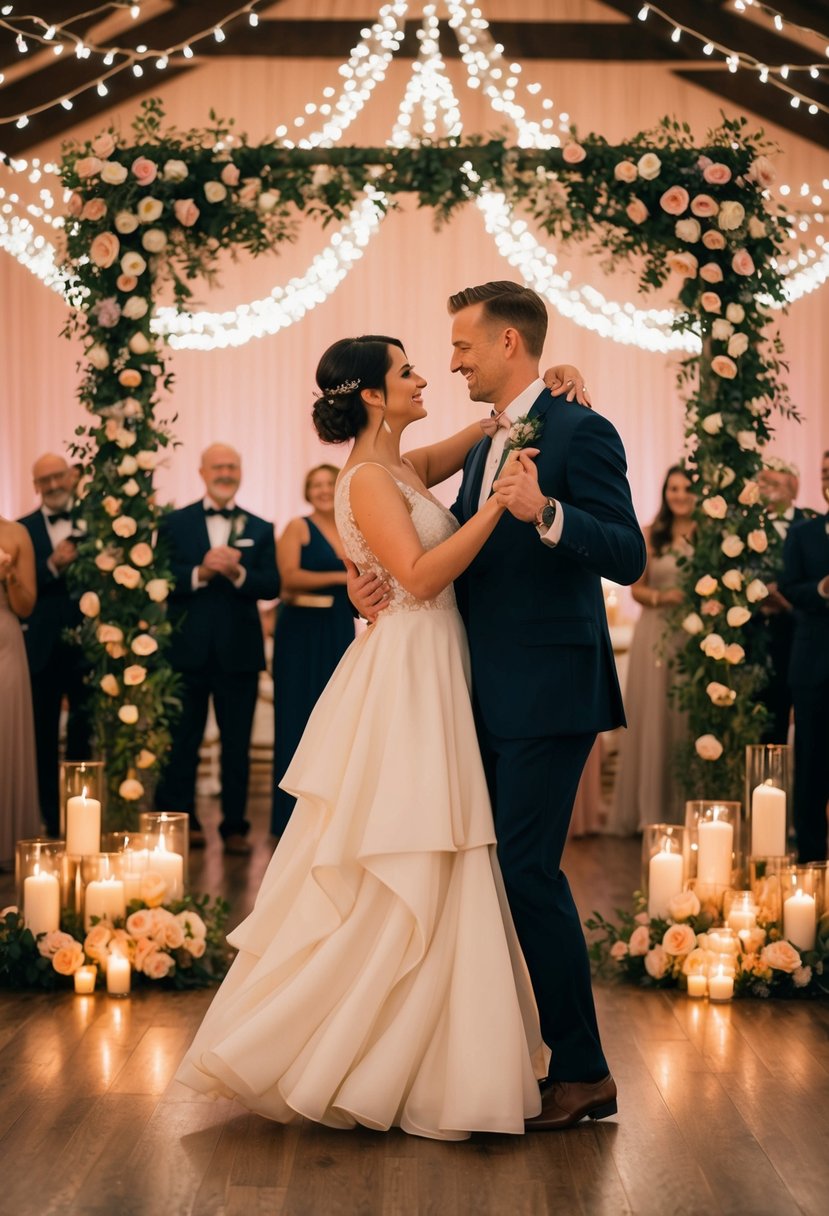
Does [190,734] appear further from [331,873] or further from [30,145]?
[30,145]

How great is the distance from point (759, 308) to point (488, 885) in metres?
2.89

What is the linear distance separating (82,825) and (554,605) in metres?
1.97

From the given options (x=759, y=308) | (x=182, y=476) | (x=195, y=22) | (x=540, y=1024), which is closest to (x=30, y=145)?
(x=195, y=22)

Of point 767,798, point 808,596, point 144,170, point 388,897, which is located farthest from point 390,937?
point 808,596

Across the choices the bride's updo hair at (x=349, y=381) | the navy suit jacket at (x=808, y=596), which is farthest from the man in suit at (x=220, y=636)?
the bride's updo hair at (x=349, y=381)

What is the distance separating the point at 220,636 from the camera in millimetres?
6477

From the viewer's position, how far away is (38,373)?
1035 cm

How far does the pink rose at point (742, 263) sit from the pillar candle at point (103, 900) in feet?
9.02

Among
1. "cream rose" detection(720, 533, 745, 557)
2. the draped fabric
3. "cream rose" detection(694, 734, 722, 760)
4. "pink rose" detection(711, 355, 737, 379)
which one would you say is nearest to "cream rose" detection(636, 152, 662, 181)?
"pink rose" detection(711, 355, 737, 379)

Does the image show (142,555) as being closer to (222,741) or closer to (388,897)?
(222,741)

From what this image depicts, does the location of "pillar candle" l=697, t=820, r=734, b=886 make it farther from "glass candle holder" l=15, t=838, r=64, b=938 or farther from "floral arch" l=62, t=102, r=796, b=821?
"glass candle holder" l=15, t=838, r=64, b=938

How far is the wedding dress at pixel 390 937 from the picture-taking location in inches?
116

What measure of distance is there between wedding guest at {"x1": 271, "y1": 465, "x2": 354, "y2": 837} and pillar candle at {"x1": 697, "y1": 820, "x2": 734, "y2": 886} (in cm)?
228

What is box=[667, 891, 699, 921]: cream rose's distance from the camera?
4.40 m
